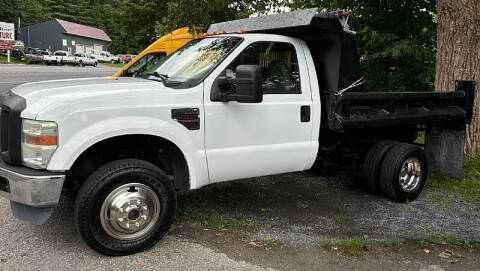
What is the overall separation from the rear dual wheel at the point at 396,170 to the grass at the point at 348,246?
146cm

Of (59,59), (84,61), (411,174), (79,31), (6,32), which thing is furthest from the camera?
(79,31)

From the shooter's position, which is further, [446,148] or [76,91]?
[446,148]

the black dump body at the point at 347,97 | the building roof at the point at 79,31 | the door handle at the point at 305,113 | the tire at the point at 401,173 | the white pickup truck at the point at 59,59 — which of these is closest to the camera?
the door handle at the point at 305,113

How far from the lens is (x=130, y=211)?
3.92 m

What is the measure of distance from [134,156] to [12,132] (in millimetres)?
1085

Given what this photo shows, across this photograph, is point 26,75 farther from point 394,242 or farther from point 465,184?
point 394,242

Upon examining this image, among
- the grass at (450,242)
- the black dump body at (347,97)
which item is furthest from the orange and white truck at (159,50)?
the grass at (450,242)

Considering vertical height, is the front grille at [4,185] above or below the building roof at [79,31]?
below

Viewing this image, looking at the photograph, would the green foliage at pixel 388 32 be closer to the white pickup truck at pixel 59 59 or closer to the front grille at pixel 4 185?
the front grille at pixel 4 185

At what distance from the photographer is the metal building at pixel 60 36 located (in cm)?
6688

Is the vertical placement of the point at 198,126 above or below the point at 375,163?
above

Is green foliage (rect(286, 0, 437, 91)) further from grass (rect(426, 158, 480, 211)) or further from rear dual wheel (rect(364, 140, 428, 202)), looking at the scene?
rear dual wheel (rect(364, 140, 428, 202))

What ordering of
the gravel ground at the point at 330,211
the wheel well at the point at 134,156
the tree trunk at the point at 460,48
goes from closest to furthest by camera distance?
the wheel well at the point at 134,156 < the gravel ground at the point at 330,211 < the tree trunk at the point at 460,48

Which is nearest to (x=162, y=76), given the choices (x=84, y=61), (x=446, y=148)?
(x=446, y=148)
